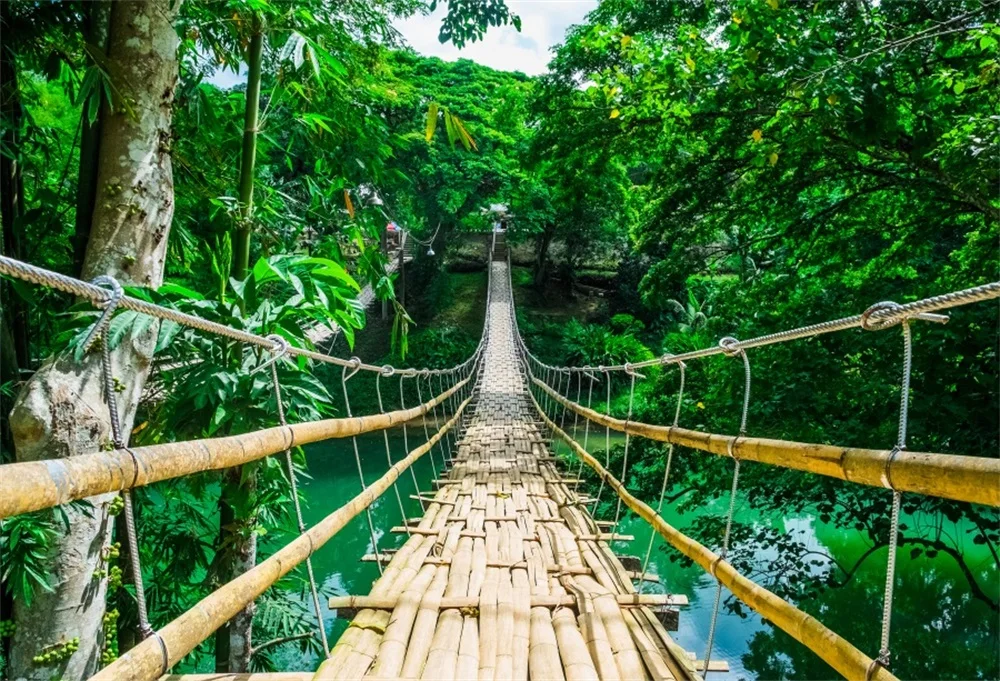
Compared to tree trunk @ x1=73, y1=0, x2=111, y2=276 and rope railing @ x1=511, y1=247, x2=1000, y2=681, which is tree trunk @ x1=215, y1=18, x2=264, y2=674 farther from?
rope railing @ x1=511, y1=247, x2=1000, y2=681

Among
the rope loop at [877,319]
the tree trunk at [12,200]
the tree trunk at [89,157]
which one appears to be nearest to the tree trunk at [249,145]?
the tree trunk at [89,157]

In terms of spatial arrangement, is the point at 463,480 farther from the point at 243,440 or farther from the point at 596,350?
the point at 596,350

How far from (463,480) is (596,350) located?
8.38 m

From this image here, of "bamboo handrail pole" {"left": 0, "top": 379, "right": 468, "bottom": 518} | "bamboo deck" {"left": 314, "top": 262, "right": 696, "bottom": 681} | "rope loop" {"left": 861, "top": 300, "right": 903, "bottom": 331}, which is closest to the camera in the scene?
"bamboo handrail pole" {"left": 0, "top": 379, "right": 468, "bottom": 518}

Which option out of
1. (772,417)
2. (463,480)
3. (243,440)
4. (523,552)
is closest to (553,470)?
(463,480)

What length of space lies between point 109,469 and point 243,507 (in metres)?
1.47

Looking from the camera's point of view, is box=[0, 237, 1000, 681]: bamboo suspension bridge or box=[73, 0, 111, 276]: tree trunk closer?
box=[0, 237, 1000, 681]: bamboo suspension bridge

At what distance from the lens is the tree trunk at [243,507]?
202 centimetres

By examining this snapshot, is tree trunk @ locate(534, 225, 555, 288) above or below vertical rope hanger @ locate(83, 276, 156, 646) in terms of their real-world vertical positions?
above

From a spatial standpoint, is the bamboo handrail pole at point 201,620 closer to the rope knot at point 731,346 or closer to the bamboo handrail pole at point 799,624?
the bamboo handrail pole at point 799,624

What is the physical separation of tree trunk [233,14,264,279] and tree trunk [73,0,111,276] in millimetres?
386

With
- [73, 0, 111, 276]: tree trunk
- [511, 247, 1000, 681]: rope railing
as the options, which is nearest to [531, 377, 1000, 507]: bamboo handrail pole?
[511, 247, 1000, 681]: rope railing

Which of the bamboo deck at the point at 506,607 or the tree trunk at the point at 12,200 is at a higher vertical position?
the tree trunk at the point at 12,200

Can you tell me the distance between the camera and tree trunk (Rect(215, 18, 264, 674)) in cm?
202
